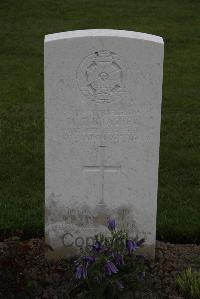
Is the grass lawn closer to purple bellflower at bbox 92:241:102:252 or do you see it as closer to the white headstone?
the white headstone

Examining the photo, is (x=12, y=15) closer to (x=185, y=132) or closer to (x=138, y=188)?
(x=185, y=132)

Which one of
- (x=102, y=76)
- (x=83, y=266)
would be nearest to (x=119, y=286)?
(x=83, y=266)

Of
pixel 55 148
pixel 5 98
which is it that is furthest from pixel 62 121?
pixel 5 98

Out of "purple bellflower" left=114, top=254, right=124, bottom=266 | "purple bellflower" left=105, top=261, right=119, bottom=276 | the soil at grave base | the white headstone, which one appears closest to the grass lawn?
the soil at grave base

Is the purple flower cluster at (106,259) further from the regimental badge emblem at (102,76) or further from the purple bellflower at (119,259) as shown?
the regimental badge emblem at (102,76)

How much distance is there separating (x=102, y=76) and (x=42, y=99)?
508cm

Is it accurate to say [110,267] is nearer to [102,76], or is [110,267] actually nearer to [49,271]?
[49,271]

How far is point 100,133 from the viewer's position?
4992 millimetres

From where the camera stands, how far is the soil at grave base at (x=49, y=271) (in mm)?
4617

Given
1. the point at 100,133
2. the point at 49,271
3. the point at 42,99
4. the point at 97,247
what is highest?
the point at 42,99

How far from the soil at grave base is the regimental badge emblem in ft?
3.89

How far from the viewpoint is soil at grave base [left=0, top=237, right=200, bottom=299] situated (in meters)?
4.62

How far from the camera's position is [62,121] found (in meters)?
4.95

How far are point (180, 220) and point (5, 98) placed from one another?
15.1 feet
